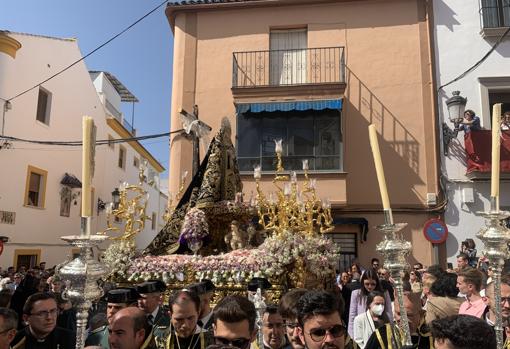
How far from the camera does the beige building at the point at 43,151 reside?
12.9 metres

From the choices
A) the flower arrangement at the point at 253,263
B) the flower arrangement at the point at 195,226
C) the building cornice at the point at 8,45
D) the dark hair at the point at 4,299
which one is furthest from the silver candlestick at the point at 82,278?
the building cornice at the point at 8,45

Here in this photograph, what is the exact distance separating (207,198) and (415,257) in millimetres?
6937

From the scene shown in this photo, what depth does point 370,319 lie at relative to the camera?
4.15 m

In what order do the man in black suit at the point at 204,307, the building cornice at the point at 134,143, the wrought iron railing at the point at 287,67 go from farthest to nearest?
the building cornice at the point at 134,143 < the wrought iron railing at the point at 287,67 < the man in black suit at the point at 204,307

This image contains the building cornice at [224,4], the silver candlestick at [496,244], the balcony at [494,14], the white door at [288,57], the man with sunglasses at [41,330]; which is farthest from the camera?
the building cornice at [224,4]

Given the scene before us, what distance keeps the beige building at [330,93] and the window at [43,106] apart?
4910 mm

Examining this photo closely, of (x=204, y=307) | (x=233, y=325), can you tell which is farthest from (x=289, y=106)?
(x=233, y=325)

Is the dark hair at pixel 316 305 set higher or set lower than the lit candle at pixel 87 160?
lower

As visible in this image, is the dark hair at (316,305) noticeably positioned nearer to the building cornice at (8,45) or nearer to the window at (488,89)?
the window at (488,89)

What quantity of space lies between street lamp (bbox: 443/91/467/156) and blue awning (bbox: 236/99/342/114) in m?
2.80

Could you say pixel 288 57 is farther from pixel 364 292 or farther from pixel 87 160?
pixel 87 160

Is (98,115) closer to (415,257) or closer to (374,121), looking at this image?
(374,121)

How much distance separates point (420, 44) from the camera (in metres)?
12.3

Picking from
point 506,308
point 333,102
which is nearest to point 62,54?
point 333,102
